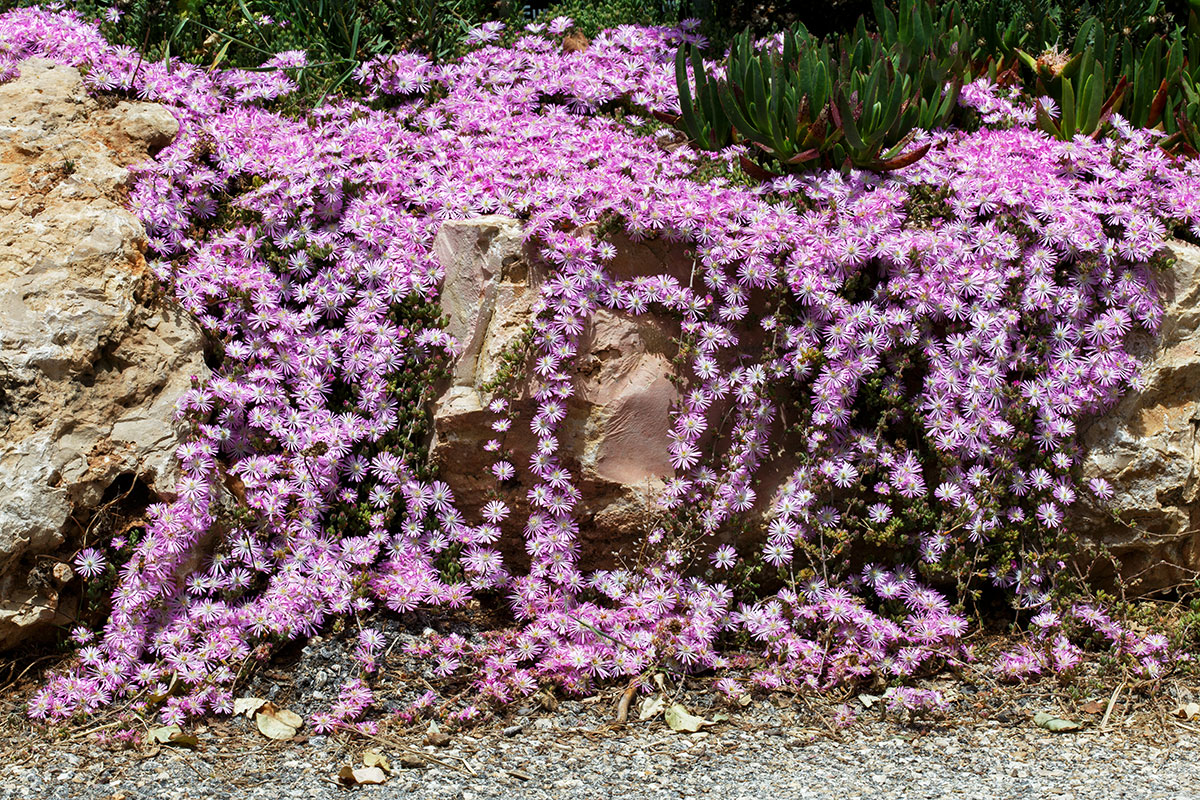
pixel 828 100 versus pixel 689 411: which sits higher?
pixel 828 100

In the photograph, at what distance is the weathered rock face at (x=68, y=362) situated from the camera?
3529 mm

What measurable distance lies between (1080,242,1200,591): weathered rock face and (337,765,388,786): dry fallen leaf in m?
2.76

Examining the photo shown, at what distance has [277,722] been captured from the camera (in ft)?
11.0

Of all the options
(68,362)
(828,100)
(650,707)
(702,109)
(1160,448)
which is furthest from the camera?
(702,109)

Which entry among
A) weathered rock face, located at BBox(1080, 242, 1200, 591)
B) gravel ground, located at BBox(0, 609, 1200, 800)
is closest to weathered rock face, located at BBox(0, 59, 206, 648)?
gravel ground, located at BBox(0, 609, 1200, 800)

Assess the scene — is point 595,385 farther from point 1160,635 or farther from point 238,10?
point 238,10

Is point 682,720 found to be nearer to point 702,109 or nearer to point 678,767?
point 678,767

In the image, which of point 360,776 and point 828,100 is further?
point 828,100

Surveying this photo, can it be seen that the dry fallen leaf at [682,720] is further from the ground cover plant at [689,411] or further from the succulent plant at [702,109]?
the succulent plant at [702,109]

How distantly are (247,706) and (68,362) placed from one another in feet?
4.45

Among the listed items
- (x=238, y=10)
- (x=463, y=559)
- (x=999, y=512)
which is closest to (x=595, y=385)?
(x=463, y=559)

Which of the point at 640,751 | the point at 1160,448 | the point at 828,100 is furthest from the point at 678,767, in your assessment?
the point at 828,100

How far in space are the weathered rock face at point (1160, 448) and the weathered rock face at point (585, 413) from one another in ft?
5.53

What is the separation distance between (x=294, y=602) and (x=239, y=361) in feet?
3.31
